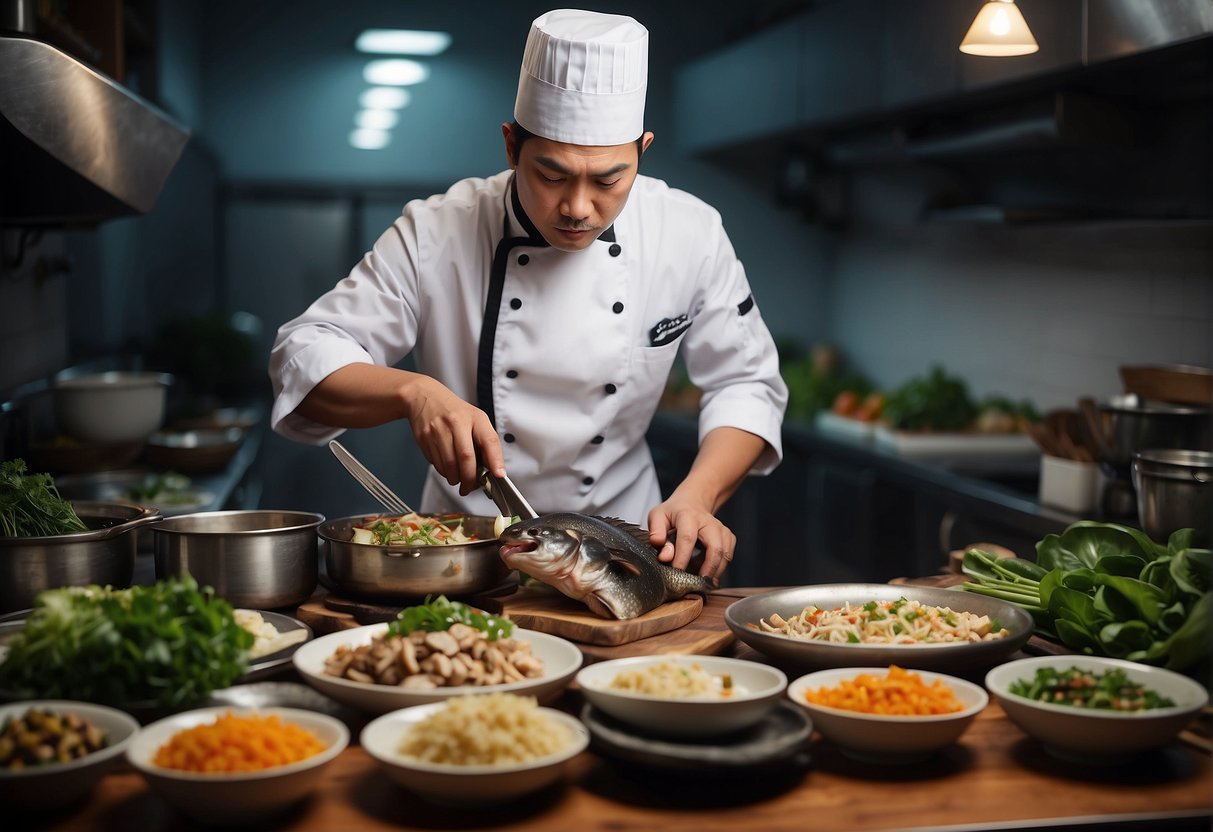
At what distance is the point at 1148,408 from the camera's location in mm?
2814

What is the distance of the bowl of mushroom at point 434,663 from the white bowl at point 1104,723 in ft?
1.61

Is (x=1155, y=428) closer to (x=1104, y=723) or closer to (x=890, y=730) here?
(x=1104, y=723)

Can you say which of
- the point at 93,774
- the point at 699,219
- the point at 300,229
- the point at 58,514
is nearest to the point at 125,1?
the point at 300,229

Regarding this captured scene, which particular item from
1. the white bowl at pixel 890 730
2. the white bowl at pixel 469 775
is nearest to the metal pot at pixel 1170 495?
the white bowl at pixel 890 730

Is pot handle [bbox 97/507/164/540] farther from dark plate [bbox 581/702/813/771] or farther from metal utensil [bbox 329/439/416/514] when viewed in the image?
dark plate [bbox 581/702/813/771]

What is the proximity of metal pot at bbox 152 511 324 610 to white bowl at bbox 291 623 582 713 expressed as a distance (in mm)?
237

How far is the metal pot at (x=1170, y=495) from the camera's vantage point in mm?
1931

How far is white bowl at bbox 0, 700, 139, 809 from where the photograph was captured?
1083 millimetres

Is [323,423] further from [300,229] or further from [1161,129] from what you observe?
[300,229]

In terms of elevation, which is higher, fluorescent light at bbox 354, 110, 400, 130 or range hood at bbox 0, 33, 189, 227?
fluorescent light at bbox 354, 110, 400, 130

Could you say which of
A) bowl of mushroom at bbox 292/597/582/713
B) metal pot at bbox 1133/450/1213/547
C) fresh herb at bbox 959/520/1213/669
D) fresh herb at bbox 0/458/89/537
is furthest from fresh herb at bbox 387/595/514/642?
metal pot at bbox 1133/450/1213/547

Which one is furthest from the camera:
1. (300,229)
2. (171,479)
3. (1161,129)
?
(300,229)

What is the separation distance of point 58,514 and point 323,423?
1.65ft

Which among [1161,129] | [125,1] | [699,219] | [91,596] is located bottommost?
[91,596]
